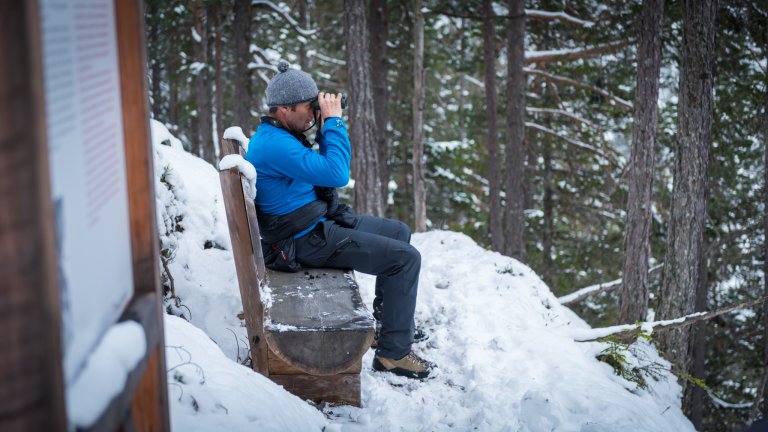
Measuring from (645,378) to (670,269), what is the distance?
2.63 meters

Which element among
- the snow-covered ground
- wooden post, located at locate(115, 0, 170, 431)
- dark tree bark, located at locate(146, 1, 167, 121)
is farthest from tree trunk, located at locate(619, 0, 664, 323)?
dark tree bark, located at locate(146, 1, 167, 121)

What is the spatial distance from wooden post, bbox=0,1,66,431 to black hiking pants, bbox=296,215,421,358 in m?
3.20

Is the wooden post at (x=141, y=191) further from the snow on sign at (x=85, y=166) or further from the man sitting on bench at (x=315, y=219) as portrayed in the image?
the man sitting on bench at (x=315, y=219)

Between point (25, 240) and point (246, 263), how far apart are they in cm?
261

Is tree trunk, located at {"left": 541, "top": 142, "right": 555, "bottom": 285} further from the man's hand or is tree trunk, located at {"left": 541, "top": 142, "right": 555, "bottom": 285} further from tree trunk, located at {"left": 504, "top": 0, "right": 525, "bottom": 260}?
the man's hand

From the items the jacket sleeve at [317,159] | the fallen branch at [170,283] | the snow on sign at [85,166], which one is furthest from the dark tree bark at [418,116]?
the snow on sign at [85,166]

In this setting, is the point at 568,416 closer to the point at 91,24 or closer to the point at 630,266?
the point at 91,24

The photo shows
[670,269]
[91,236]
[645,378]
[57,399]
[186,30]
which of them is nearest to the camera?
[57,399]

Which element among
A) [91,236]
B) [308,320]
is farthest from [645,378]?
[91,236]

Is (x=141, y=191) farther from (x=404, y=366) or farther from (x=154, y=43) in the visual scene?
(x=154, y=43)

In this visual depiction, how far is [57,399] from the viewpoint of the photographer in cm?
104

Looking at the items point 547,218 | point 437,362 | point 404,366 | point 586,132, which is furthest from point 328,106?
point 547,218

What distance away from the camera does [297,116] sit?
4.30m

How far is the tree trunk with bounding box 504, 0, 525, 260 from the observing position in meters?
12.5
